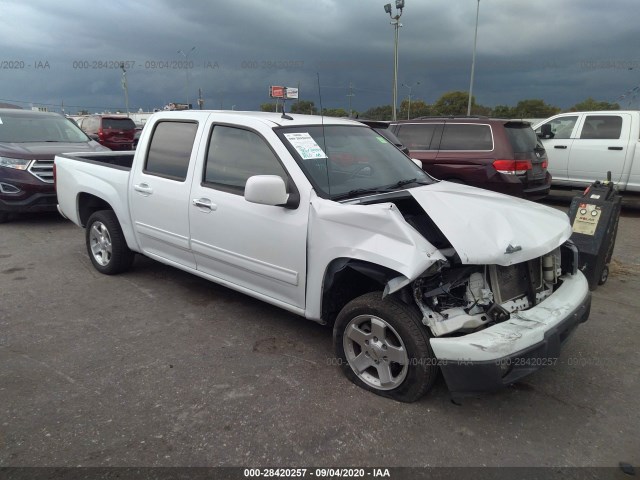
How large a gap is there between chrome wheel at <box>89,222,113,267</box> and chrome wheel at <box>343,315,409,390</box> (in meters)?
3.20

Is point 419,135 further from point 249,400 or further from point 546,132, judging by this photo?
point 249,400

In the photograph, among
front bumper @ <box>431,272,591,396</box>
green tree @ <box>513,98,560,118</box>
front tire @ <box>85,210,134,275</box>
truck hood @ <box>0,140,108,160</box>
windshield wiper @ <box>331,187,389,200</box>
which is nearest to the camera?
front bumper @ <box>431,272,591,396</box>

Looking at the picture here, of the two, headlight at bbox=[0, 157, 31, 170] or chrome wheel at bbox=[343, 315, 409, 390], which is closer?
chrome wheel at bbox=[343, 315, 409, 390]

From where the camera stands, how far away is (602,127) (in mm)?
9398

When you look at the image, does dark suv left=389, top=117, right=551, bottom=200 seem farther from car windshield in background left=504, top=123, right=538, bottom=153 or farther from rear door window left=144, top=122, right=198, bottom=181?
rear door window left=144, top=122, right=198, bottom=181

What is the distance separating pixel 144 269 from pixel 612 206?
16.6 ft

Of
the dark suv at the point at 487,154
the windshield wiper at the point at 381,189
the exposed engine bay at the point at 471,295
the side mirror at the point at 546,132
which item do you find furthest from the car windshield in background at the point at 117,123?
the exposed engine bay at the point at 471,295

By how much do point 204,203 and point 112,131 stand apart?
57.4 feet

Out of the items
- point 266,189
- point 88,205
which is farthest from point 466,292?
point 88,205

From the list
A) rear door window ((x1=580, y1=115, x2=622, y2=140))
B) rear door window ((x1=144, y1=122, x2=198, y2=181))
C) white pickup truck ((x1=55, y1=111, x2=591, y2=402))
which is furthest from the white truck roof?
rear door window ((x1=580, y1=115, x2=622, y2=140))

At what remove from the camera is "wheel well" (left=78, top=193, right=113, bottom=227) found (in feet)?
17.5

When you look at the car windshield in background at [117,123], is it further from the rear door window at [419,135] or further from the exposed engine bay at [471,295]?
the exposed engine bay at [471,295]

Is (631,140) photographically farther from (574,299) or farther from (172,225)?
(172,225)

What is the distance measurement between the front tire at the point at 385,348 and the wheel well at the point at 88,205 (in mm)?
3531
